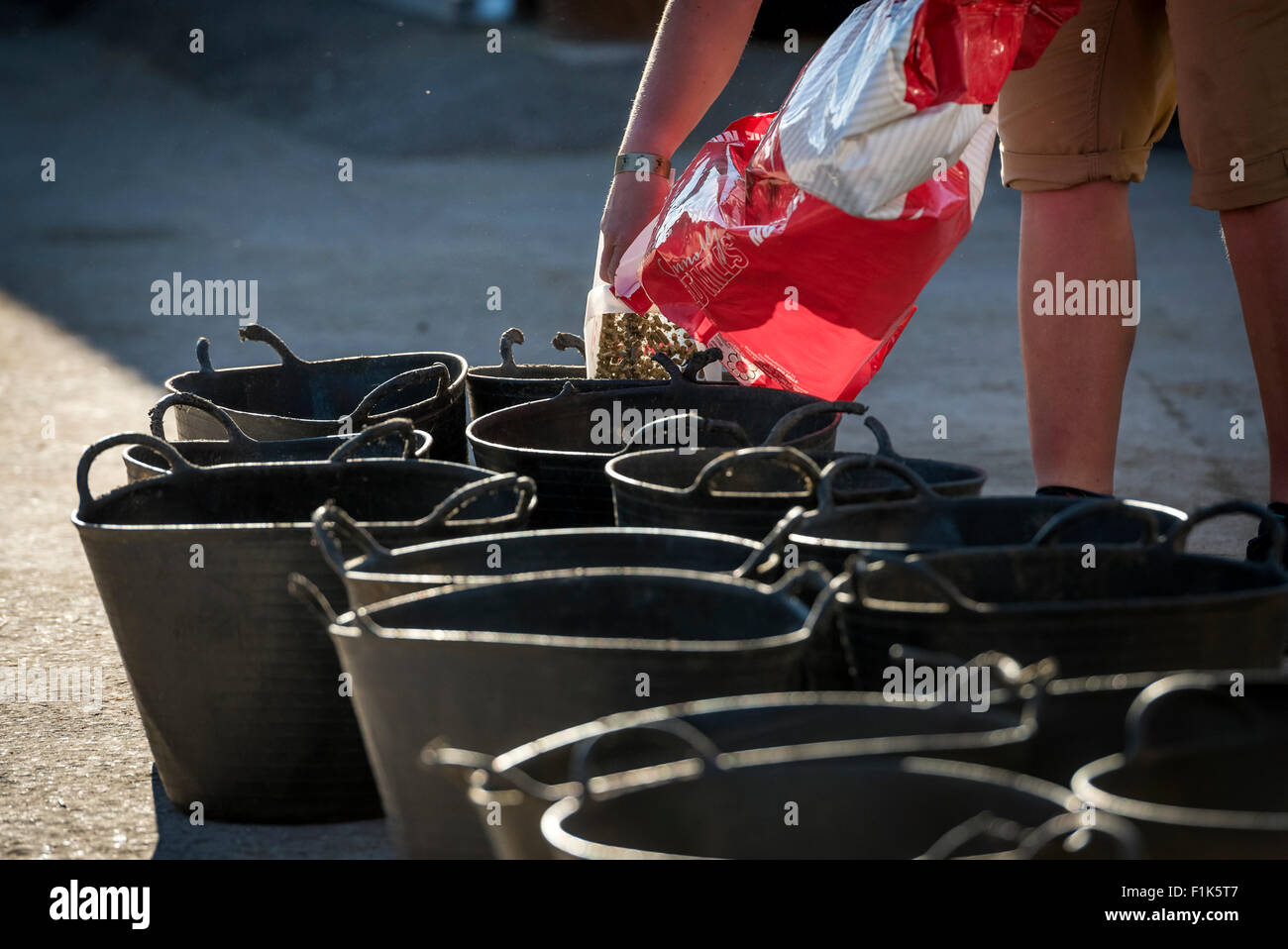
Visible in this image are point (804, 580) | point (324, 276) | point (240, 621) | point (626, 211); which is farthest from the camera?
point (324, 276)

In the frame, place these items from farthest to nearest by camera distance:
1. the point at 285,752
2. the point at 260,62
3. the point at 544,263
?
the point at 260,62, the point at 544,263, the point at 285,752

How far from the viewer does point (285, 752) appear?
1.71 m

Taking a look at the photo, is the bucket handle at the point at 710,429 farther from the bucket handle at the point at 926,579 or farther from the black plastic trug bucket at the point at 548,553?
the bucket handle at the point at 926,579

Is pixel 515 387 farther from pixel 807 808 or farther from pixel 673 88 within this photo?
pixel 807 808

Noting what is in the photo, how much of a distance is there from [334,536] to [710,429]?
79 centimetres

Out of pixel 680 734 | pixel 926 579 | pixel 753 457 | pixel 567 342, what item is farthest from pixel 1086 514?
pixel 567 342

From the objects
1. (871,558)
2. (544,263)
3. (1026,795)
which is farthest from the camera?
(544,263)

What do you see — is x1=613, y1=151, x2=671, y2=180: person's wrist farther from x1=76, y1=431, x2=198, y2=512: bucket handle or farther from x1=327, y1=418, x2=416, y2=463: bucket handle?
x1=76, y1=431, x2=198, y2=512: bucket handle

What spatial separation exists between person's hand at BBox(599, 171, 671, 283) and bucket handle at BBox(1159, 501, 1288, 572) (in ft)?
3.81

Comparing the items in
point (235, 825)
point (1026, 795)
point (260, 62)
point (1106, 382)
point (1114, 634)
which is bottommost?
point (235, 825)

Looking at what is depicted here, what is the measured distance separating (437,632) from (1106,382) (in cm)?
145

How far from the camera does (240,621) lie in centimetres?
165
